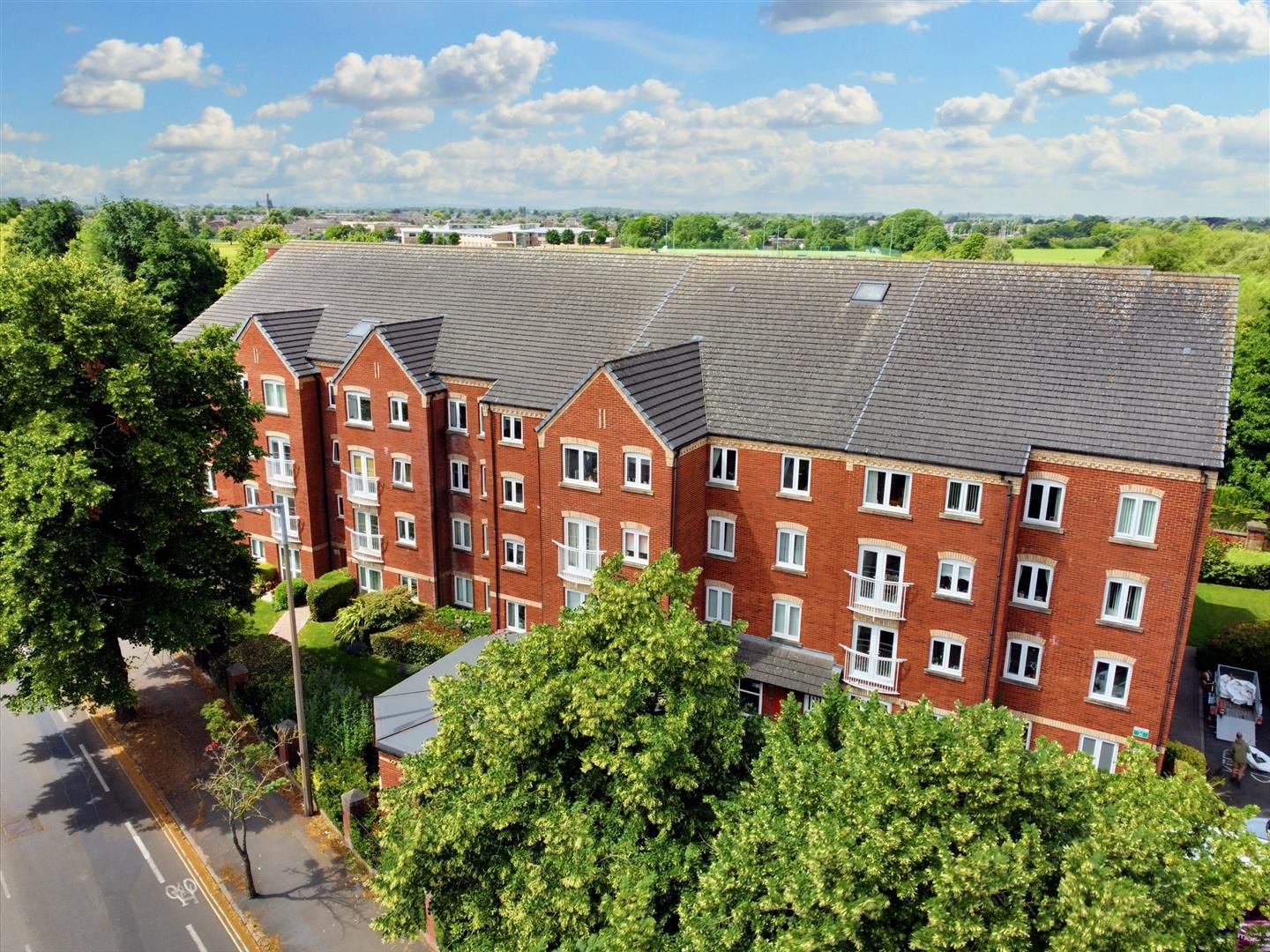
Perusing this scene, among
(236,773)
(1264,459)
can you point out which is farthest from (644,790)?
(1264,459)

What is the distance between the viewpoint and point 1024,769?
15.6 metres

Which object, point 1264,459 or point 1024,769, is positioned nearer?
point 1024,769

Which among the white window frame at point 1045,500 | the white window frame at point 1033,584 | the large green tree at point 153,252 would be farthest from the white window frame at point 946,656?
the large green tree at point 153,252

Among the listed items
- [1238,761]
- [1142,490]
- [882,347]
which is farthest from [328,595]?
[1238,761]

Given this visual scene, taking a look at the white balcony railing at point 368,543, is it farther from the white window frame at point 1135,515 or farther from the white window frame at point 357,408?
the white window frame at point 1135,515

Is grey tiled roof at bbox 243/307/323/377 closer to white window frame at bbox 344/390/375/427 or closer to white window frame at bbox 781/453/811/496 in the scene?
white window frame at bbox 344/390/375/427

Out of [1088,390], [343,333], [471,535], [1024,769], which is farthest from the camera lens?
[343,333]

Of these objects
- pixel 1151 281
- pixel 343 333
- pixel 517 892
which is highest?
pixel 1151 281

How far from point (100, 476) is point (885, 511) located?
88.6 feet

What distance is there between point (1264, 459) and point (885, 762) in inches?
2106

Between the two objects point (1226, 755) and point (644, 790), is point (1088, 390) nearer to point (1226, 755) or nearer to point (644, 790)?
point (1226, 755)

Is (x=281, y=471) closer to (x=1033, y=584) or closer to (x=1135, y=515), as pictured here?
(x=1033, y=584)

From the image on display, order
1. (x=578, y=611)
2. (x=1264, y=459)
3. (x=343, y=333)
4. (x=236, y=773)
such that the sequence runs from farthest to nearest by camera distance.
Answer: (x=1264, y=459)
(x=343, y=333)
(x=236, y=773)
(x=578, y=611)

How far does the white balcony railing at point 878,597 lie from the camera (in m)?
30.1
